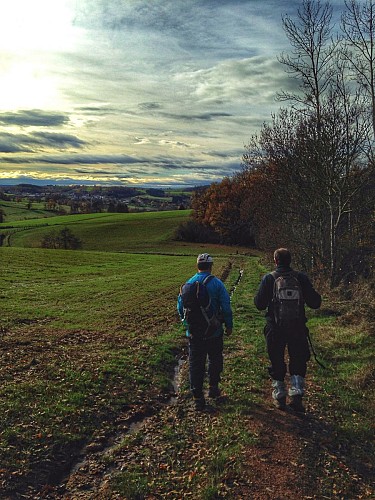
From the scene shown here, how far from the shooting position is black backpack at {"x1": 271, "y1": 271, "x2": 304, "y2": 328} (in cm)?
745

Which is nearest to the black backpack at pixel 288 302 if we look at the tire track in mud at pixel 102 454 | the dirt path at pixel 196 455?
the dirt path at pixel 196 455

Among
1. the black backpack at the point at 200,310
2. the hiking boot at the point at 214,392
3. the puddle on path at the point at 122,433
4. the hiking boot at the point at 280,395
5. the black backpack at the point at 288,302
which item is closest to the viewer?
the puddle on path at the point at 122,433

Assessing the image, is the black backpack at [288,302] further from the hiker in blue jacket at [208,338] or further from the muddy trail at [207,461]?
the muddy trail at [207,461]

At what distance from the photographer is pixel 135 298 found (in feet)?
77.9

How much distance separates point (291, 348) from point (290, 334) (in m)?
0.31

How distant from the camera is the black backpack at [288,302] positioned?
7.45 meters

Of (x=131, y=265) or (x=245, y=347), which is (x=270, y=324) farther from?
(x=131, y=265)

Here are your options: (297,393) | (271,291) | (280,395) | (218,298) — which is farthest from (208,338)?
(297,393)

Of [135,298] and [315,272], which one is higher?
[315,272]

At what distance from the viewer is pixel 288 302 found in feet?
24.5

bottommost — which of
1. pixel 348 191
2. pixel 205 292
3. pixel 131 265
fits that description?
pixel 131 265

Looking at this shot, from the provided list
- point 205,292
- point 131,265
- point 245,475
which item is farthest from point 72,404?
point 131,265

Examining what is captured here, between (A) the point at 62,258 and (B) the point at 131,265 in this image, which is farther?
(A) the point at 62,258

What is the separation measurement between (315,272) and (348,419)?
16909mm
